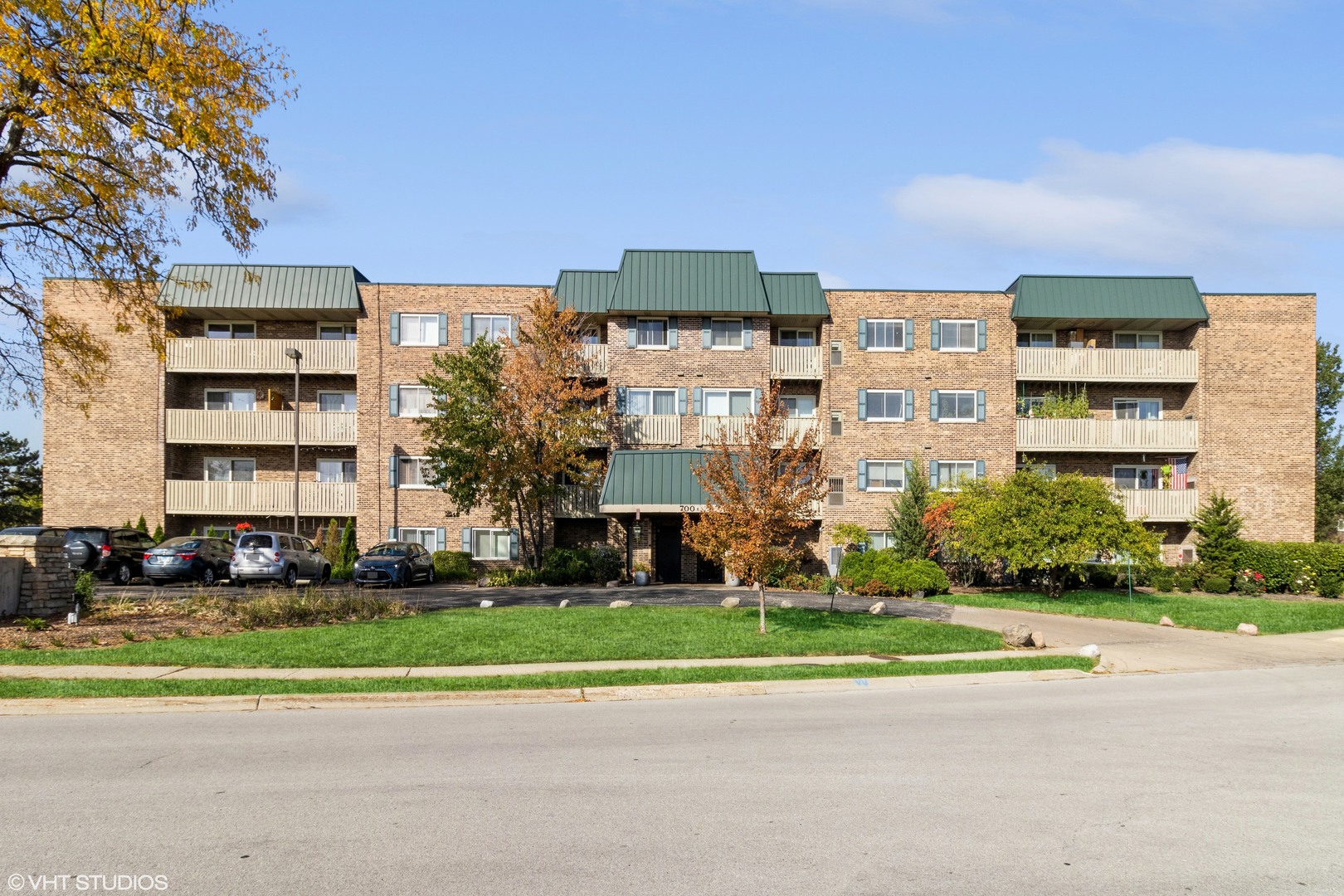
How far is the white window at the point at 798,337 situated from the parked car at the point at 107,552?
2324cm

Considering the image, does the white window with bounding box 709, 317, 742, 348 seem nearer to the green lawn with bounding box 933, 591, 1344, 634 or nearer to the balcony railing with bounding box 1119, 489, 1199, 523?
the green lawn with bounding box 933, 591, 1344, 634

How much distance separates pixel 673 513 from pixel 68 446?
23515 mm

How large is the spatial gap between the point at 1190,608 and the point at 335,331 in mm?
31713

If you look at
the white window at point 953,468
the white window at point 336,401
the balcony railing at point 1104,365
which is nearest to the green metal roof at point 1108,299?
the balcony railing at point 1104,365

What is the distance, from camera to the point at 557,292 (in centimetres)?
3591

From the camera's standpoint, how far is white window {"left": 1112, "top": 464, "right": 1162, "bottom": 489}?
38.0 m

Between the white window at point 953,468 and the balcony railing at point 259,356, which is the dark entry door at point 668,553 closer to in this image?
the white window at point 953,468

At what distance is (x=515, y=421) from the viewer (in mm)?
32250

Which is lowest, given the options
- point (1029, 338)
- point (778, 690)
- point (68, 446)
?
point (778, 690)

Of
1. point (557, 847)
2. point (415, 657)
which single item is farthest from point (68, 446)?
point (557, 847)

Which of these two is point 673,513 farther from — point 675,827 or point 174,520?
point 675,827

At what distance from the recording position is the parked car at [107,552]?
25.4m

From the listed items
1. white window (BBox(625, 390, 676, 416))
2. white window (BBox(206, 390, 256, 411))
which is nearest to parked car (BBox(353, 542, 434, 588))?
white window (BBox(625, 390, 676, 416))

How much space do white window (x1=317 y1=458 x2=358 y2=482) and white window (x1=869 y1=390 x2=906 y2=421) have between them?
67.3ft
